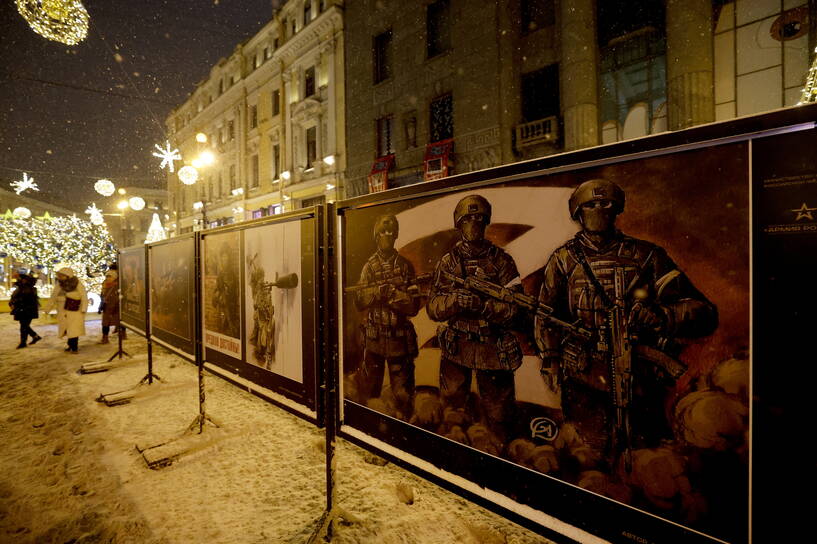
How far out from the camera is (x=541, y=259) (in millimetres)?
1511

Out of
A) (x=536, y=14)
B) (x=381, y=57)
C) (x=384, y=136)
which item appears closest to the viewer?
(x=536, y=14)

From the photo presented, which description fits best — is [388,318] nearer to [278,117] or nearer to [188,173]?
[188,173]

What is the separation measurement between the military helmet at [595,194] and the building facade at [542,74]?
12.5 meters

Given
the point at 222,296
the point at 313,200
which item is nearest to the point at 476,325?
the point at 222,296

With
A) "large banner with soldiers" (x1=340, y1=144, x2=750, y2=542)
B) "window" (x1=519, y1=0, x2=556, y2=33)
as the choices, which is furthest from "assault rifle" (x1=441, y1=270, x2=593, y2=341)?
"window" (x1=519, y1=0, x2=556, y2=33)

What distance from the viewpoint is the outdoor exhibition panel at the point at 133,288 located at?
6.14 meters

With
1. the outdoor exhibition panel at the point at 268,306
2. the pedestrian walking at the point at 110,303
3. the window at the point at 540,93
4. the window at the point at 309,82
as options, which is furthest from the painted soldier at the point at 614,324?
the window at the point at 309,82

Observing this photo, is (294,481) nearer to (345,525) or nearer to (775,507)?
(345,525)

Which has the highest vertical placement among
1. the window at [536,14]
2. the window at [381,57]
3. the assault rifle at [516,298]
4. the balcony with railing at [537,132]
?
the window at [381,57]

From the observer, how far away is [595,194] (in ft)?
4.50

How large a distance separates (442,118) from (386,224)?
1575 cm

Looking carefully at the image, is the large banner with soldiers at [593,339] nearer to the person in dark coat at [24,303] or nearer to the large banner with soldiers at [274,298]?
the large banner with soldiers at [274,298]

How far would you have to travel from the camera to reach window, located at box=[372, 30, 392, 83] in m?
18.6

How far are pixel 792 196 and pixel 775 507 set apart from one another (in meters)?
Answer: 0.89
